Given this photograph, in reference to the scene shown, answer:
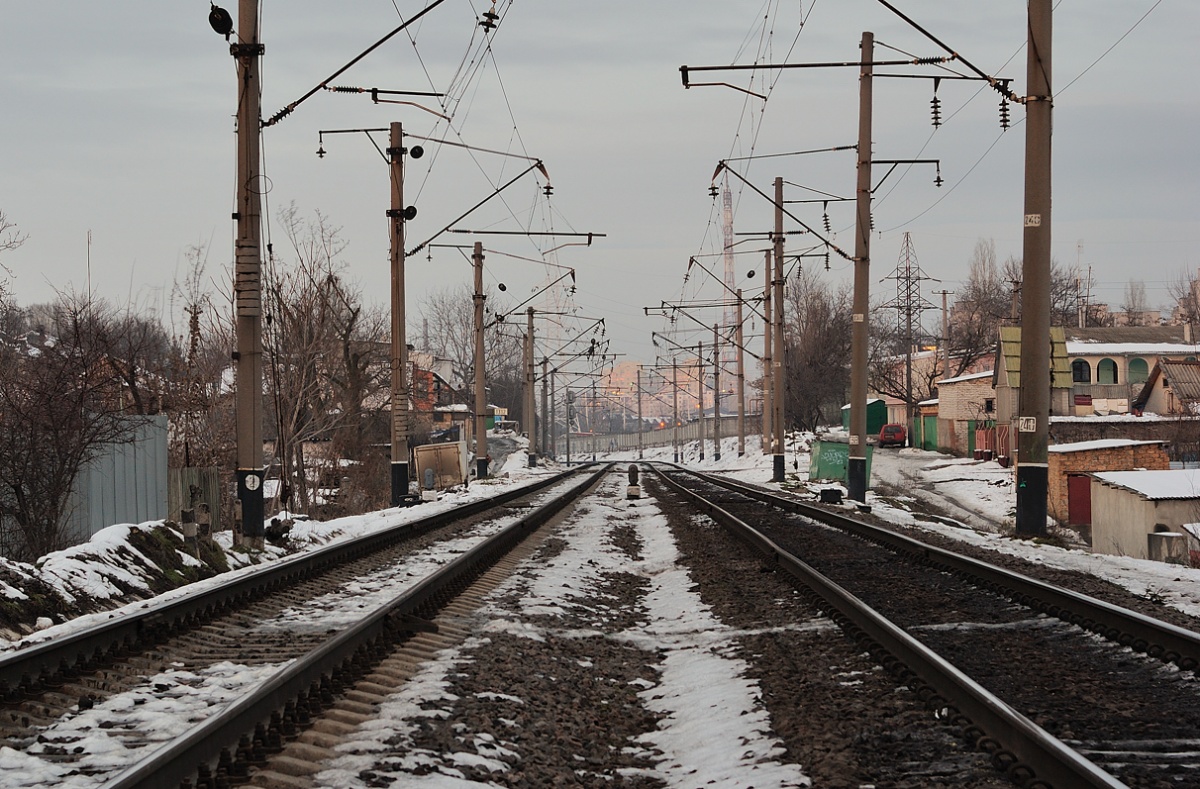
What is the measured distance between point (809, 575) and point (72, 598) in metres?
6.60

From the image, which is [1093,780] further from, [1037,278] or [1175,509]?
[1175,509]

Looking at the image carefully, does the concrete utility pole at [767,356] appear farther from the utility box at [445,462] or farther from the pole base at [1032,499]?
the pole base at [1032,499]

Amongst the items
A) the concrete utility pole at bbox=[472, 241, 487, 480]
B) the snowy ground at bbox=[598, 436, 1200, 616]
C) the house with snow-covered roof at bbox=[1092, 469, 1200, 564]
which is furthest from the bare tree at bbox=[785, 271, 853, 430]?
the house with snow-covered roof at bbox=[1092, 469, 1200, 564]

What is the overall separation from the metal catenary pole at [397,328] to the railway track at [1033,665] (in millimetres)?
17992

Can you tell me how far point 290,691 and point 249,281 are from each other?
1142cm

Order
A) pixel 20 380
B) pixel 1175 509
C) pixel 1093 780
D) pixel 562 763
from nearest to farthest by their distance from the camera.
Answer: pixel 1093 780
pixel 562 763
pixel 20 380
pixel 1175 509

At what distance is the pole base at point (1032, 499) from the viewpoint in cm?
1816

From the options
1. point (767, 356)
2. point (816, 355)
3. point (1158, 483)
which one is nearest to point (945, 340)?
point (816, 355)

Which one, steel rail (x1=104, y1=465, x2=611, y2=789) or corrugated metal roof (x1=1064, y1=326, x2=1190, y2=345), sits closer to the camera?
steel rail (x1=104, y1=465, x2=611, y2=789)

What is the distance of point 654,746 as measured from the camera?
636cm

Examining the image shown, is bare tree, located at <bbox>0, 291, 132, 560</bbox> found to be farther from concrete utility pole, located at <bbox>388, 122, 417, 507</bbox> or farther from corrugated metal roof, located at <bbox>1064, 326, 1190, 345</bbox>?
corrugated metal roof, located at <bbox>1064, 326, 1190, 345</bbox>

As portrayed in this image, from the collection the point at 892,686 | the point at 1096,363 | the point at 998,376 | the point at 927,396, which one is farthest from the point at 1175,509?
the point at 927,396

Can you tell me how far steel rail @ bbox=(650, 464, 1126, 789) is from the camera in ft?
14.7

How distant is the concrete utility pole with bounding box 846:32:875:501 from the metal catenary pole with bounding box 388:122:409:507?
35.4 feet
